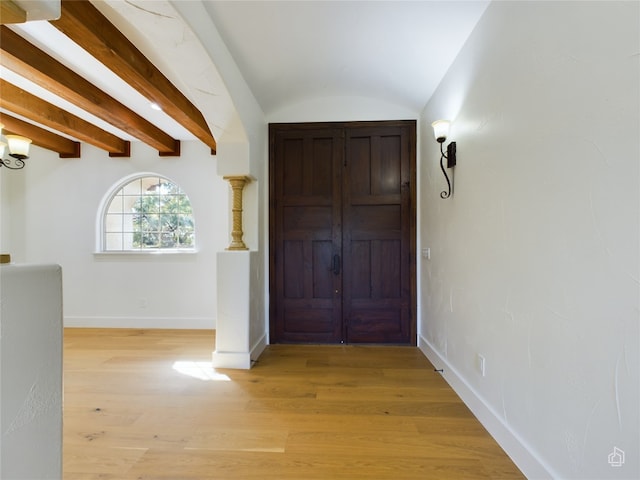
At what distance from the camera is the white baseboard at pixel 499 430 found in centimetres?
123

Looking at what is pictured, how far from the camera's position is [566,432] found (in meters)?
1.07

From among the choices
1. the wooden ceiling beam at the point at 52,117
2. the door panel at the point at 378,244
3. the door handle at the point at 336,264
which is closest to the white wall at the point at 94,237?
the wooden ceiling beam at the point at 52,117

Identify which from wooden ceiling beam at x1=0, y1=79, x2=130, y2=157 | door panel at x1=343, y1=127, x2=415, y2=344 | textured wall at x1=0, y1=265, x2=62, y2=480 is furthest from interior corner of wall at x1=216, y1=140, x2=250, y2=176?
textured wall at x1=0, y1=265, x2=62, y2=480

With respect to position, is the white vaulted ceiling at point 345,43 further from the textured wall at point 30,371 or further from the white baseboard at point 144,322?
the white baseboard at point 144,322

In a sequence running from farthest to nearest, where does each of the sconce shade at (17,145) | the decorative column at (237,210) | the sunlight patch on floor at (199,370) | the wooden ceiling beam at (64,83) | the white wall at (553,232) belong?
the sconce shade at (17,145)
the decorative column at (237,210)
the sunlight patch on floor at (199,370)
the wooden ceiling beam at (64,83)
the white wall at (553,232)

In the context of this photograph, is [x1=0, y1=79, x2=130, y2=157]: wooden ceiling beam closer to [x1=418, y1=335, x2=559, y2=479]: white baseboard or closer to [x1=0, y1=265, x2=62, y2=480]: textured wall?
[x1=0, y1=265, x2=62, y2=480]: textured wall

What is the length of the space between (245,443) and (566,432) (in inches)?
58.2

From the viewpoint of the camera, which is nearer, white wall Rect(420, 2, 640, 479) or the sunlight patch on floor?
white wall Rect(420, 2, 640, 479)

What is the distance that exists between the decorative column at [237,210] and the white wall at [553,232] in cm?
187

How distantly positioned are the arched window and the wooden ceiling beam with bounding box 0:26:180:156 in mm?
817

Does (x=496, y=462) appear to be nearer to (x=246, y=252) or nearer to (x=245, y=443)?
(x=245, y=443)

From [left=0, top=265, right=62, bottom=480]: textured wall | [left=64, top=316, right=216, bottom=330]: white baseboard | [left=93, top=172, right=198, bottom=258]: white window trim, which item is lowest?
[left=64, top=316, right=216, bottom=330]: white baseboard

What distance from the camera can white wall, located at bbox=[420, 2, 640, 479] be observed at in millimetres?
868

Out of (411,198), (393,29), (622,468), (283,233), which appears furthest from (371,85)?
(622,468)
